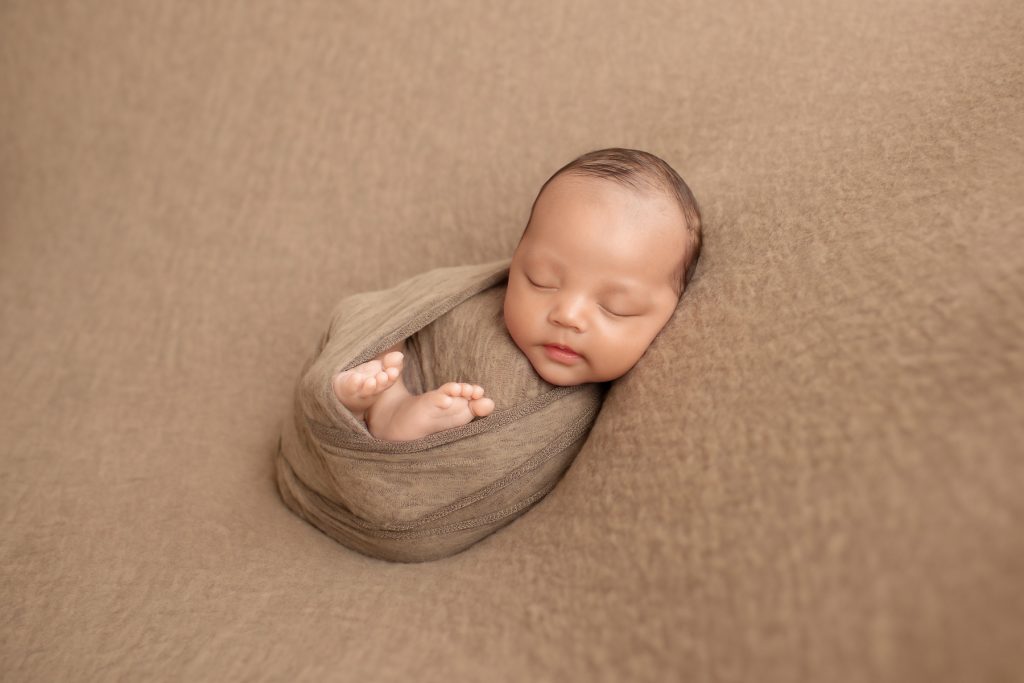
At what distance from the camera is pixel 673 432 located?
0.74 meters

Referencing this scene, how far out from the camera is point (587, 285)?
88 centimetres

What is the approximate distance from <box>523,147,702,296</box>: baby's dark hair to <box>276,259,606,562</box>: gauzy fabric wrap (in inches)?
7.1

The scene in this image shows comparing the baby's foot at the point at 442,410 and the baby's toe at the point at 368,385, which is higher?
the baby's toe at the point at 368,385

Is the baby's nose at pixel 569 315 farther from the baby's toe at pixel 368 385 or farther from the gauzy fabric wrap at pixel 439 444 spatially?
the baby's toe at pixel 368 385

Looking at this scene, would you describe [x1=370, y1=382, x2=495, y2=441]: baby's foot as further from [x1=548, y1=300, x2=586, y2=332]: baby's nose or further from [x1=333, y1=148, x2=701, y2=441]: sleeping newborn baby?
[x1=548, y1=300, x2=586, y2=332]: baby's nose

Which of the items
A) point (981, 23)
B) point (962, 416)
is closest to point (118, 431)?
point (962, 416)

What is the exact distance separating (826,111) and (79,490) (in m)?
1.07

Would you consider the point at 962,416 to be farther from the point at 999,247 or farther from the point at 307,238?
the point at 307,238

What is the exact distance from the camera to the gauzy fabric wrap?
2.91 ft

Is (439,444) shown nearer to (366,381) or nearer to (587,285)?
(366,381)

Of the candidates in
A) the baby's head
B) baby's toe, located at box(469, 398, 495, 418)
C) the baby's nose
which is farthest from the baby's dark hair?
baby's toe, located at box(469, 398, 495, 418)

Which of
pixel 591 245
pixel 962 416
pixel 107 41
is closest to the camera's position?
pixel 962 416

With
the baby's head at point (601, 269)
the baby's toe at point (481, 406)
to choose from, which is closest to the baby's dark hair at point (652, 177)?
the baby's head at point (601, 269)

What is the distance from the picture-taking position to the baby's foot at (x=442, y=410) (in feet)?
2.88
